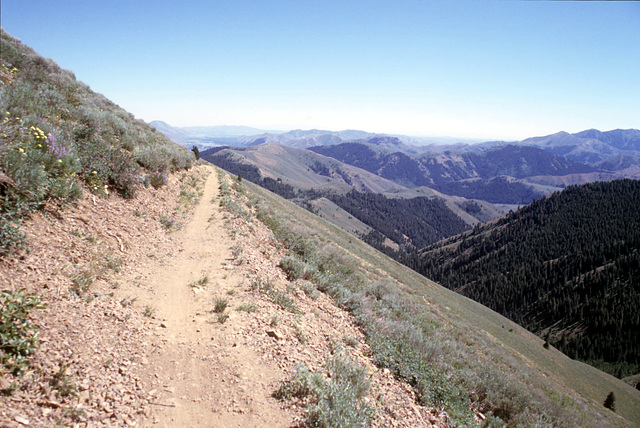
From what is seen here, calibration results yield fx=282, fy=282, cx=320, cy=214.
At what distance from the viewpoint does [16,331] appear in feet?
12.6

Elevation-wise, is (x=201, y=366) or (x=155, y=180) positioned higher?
(x=155, y=180)

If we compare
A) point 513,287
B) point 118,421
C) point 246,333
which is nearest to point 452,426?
point 246,333

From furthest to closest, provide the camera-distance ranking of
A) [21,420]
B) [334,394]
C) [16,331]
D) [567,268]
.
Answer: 1. [567,268]
2. [334,394]
3. [16,331]
4. [21,420]

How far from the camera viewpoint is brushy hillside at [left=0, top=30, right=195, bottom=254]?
5.94 meters

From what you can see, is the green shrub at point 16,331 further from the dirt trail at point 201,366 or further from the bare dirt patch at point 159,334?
the dirt trail at point 201,366

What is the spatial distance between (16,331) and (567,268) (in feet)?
554

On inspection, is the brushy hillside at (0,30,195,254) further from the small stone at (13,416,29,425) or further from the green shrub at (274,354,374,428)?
the green shrub at (274,354,374,428)

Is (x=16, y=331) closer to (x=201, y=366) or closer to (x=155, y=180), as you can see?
(x=201, y=366)

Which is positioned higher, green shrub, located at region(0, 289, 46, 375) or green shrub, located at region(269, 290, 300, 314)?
green shrub, located at region(0, 289, 46, 375)

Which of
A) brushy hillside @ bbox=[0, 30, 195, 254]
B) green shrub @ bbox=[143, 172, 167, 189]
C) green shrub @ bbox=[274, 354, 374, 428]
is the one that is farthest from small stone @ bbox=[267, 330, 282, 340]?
green shrub @ bbox=[143, 172, 167, 189]

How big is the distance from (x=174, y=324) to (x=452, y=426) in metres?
6.30

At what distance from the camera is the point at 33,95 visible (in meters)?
10.5

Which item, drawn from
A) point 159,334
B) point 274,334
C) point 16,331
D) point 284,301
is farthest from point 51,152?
point 274,334

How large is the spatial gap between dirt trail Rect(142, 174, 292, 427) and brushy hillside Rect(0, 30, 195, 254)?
2.95 meters
